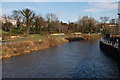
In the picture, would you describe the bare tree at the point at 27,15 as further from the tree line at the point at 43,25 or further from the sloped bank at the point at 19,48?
the sloped bank at the point at 19,48

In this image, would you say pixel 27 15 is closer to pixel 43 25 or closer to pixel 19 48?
pixel 43 25

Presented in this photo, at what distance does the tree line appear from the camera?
67250mm

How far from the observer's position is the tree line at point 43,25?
67.2 meters

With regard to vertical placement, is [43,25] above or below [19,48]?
above

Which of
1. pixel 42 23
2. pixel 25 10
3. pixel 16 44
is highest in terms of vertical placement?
pixel 25 10

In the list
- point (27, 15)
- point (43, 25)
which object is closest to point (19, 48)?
point (27, 15)

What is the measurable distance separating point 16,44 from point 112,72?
1908 cm

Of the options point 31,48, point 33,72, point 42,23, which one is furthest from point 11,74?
point 42,23

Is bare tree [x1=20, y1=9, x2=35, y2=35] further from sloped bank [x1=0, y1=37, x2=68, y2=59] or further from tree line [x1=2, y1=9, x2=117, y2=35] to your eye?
sloped bank [x1=0, y1=37, x2=68, y2=59]

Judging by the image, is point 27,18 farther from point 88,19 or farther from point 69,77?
point 69,77

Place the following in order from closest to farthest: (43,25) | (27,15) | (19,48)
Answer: (19,48) → (27,15) → (43,25)

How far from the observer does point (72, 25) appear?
316ft

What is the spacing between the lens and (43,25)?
77312 mm

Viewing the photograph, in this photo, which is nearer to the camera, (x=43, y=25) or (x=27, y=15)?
(x=27, y=15)
